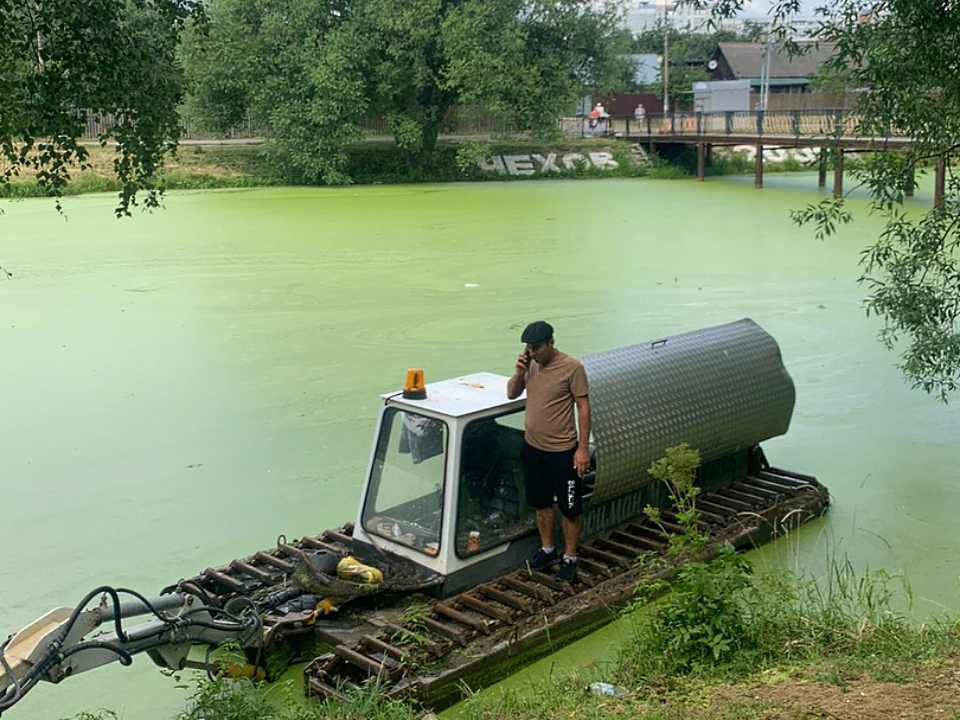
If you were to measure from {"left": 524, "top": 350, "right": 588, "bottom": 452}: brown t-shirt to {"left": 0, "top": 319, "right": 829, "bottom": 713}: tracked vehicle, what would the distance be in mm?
186

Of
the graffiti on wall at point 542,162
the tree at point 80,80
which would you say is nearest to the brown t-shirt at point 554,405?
the tree at point 80,80

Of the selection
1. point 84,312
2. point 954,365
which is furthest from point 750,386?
point 84,312

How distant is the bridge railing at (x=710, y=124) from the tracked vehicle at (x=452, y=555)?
13516mm

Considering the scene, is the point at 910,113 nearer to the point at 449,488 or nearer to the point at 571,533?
the point at 571,533

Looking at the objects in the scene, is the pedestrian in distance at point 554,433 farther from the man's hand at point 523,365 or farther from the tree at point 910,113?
the tree at point 910,113

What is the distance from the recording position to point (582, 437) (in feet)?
14.6

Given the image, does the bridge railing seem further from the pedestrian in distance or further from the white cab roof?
the pedestrian in distance

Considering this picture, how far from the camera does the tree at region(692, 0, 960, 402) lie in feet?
17.7

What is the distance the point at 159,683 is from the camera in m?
4.16

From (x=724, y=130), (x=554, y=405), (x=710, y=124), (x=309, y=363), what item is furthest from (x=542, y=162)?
(x=554, y=405)

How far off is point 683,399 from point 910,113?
→ 6.44 feet

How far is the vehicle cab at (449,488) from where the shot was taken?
4.38 meters

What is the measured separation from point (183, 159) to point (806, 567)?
74.6 ft

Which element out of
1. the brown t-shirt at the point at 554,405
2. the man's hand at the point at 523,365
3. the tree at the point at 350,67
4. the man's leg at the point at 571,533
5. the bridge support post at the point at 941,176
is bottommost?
the man's leg at the point at 571,533
